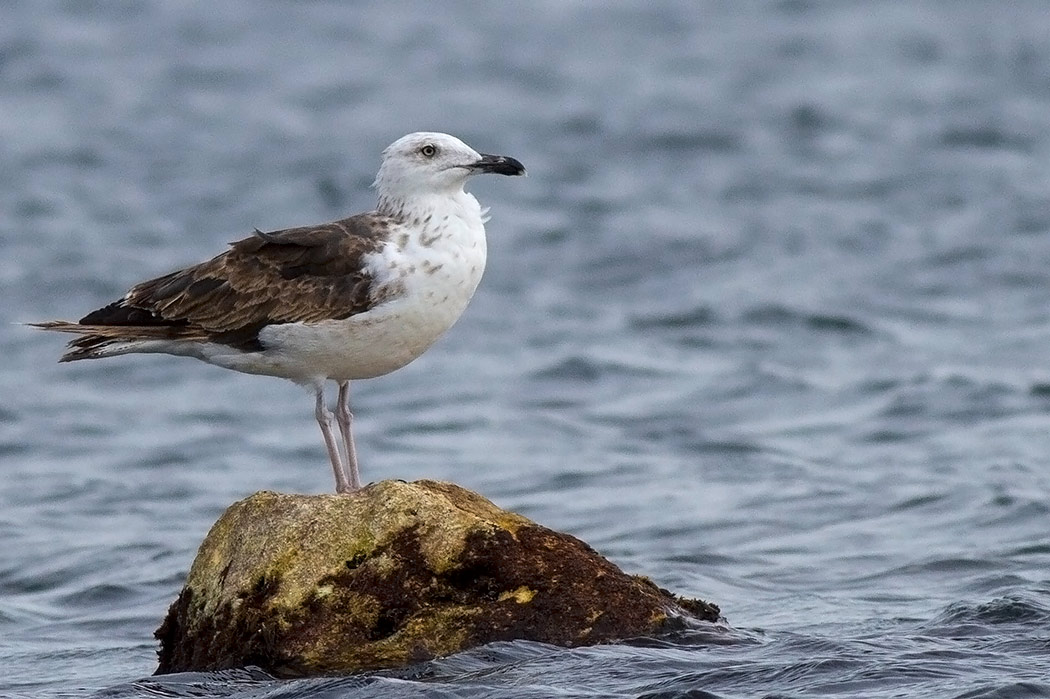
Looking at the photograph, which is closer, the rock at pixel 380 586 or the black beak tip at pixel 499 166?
the rock at pixel 380 586

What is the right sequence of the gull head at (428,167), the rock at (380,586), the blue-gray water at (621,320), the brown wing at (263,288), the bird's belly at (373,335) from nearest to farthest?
the rock at (380,586) < the bird's belly at (373,335) < the brown wing at (263,288) < the gull head at (428,167) < the blue-gray water at (621,320)

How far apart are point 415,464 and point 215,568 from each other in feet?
24.3

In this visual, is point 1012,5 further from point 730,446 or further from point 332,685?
point 332,685

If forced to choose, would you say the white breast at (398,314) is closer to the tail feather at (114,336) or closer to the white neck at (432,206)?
the white neck at (432,206)

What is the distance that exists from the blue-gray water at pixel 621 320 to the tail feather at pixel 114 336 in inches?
74.4

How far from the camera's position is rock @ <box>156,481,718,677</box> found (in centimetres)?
935

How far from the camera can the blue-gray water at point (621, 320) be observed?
11828 millimetres

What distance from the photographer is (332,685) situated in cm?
912

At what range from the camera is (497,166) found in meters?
10.8

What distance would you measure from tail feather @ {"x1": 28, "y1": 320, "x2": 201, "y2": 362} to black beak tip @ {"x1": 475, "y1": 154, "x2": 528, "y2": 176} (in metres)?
1.98

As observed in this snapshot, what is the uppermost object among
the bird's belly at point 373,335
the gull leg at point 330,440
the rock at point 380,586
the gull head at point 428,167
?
the gull head at point 428,167

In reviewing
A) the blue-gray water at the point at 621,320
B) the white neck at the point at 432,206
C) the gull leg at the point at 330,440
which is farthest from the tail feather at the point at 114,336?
the blue-gray water at the point at 621,320

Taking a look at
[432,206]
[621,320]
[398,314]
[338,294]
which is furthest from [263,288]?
[621,320]

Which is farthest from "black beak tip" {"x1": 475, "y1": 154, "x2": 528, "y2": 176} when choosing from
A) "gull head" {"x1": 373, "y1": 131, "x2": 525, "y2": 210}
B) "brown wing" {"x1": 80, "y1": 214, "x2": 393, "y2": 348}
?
"brown wing" {"x1": 80, "y1": 214, "x2": 393, "y2": 348}
